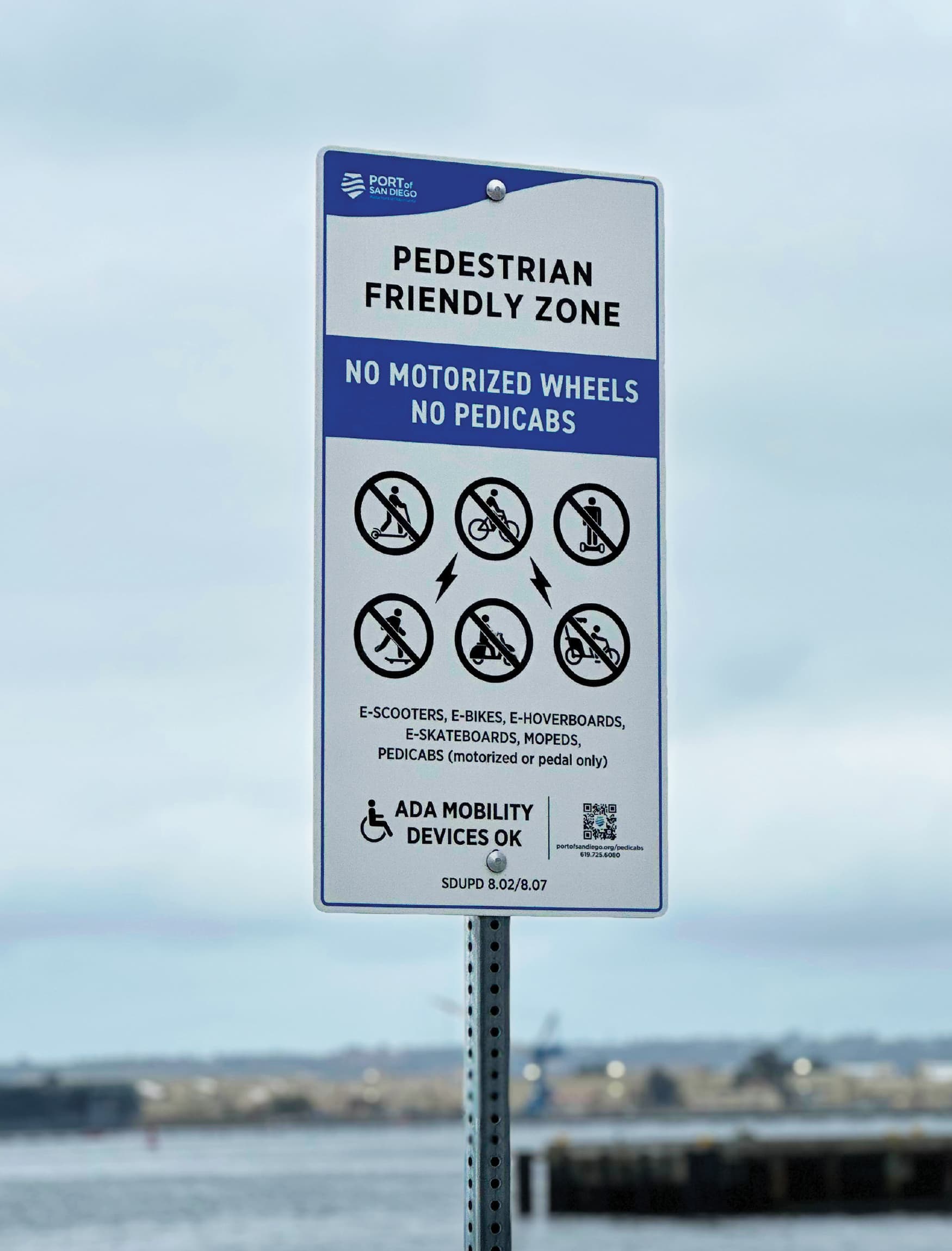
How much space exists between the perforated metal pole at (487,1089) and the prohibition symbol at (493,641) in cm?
52

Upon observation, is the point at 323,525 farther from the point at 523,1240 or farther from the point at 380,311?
the point at 523,1240

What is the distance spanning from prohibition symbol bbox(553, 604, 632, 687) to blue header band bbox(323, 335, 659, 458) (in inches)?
14.6

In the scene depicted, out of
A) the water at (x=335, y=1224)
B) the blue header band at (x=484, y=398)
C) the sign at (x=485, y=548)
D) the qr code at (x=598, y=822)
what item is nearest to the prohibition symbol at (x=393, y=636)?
the sign at (x=485, y=548)

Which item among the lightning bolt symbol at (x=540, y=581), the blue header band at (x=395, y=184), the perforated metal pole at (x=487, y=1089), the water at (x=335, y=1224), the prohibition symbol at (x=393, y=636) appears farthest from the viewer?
the water at (x=335, y=1224)

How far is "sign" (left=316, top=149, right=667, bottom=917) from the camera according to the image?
4.21 meters

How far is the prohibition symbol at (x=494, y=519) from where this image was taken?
431 cm

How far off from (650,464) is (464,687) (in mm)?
690

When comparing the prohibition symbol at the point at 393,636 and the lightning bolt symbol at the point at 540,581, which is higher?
the lightning bolt symbol at the point at 540,581

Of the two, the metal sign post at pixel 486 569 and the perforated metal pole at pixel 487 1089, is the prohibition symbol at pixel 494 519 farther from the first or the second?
the perforated metal pole at pixel 487 1089

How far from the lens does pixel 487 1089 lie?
4.16 meters

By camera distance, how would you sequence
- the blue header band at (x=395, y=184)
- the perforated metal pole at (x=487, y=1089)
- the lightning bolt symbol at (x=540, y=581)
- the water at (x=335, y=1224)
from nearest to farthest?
1. the perforated metal pole at (x=487, y=1089)
2. the lightning bolt symbol at (x=540, y=581)
3. the blue header band at (x=395, y=184)
4. the water at (x=335, y=1224)
